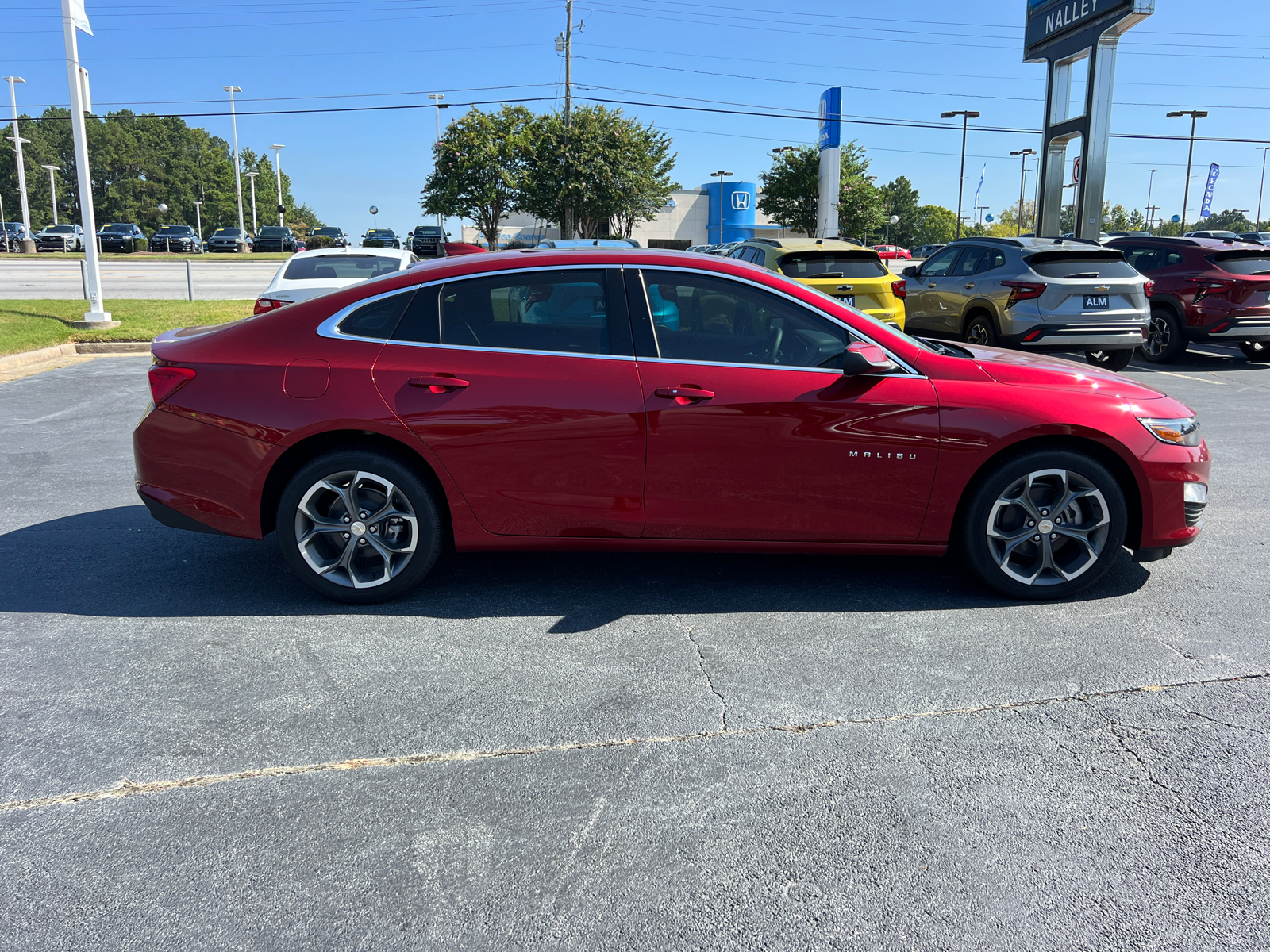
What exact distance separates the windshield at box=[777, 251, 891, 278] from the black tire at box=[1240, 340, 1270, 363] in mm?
6305

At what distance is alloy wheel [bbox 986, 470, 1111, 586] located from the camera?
4371 millimetres

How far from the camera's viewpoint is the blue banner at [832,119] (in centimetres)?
3450

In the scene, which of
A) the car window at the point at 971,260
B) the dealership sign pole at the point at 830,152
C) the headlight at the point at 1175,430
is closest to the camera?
the headlight at the point at 1175,430

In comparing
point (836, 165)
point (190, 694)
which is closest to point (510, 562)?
point (190, 694)

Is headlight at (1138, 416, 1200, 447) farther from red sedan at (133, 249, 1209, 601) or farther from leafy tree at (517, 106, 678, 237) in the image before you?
leafy tree at (517, 106, 678, 237)

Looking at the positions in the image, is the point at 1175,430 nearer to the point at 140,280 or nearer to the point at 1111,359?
the point at 1111,359

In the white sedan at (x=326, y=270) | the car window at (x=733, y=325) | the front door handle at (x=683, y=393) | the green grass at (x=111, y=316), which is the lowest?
the green grass at (x=111, y=316)

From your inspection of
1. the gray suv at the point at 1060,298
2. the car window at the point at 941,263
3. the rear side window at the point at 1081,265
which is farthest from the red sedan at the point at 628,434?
the car window at the point at 941,263

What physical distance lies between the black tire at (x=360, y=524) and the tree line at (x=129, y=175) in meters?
115

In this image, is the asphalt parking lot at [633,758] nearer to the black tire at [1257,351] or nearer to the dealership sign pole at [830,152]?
the black tire at [1257,351]

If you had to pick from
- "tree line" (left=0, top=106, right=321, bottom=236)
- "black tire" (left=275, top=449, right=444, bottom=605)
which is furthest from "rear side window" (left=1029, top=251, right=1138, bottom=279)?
"tree line" (left=0, top=106, right=321, bottom=236)

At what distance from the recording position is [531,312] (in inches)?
170

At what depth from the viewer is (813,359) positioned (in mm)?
4305

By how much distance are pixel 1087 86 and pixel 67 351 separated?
18573 mm
